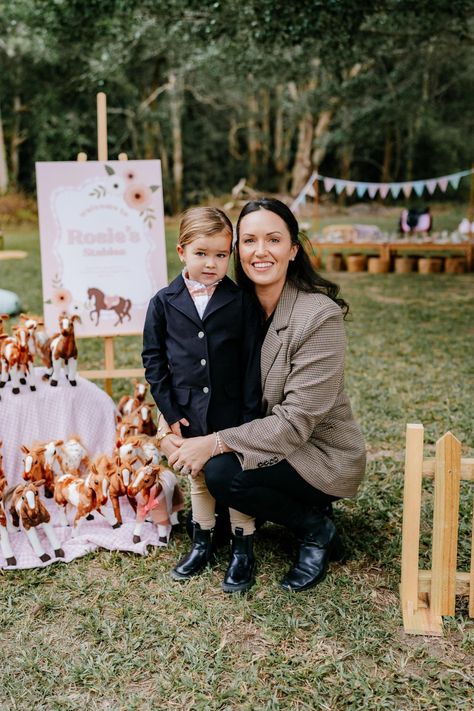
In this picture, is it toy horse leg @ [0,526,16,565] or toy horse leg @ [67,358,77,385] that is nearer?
toy horse leg @ [0,526,16,565]

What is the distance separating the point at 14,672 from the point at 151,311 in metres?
1.39

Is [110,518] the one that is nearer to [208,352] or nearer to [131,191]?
[208,352]

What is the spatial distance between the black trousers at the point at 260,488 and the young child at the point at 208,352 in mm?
111

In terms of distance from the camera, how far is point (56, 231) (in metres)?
3.57

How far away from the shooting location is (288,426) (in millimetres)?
2518

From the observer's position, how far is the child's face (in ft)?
8.56

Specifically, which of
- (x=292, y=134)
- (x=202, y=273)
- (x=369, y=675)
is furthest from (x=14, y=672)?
(x=292, y=134)

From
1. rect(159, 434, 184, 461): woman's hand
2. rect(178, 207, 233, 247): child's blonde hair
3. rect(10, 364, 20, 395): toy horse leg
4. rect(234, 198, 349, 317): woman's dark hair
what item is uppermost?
rect(178, 207, 233, 247): child's blonde hair

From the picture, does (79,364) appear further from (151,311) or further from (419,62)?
(419,62)

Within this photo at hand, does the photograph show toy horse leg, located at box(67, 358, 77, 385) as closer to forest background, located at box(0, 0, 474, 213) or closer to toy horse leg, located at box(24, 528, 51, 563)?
toy horse leg, located at box(24, 528, 51, 563)

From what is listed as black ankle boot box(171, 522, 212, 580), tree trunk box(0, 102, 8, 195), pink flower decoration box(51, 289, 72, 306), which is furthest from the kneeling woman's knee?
tree trunk box(0, 102, 8, 195)

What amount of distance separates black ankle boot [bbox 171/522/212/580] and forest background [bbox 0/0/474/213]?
479 centimetres

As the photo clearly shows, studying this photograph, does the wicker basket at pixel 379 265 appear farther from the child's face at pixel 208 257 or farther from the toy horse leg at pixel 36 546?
the toy horse leg at pixel 36 546

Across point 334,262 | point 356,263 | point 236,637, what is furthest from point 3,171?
point 236,637
